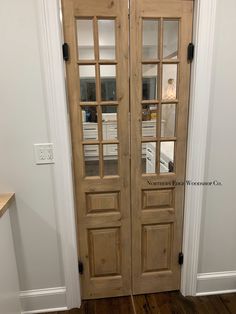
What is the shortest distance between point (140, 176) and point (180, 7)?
44.5 inches

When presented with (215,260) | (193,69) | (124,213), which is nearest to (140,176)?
(124,213)

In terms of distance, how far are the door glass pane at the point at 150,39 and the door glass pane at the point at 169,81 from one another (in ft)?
0.38

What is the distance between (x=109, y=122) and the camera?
1627mm

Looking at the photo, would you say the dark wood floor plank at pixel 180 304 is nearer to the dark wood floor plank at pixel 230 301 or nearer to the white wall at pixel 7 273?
the dark wood floor plank at pixel 230 301

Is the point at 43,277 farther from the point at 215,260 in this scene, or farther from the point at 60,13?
the point at 60,13

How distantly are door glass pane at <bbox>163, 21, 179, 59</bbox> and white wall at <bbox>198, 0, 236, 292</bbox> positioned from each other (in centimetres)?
25

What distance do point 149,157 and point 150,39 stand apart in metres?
0.79

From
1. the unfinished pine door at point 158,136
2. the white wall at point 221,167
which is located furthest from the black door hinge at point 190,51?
the white wall at point 221,167

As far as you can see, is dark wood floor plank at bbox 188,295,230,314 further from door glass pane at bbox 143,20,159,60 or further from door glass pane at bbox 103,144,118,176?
door glass pane at bbox 143,20,159,60

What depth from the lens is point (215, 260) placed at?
1884 millimetres

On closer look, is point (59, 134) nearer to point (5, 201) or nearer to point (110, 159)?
point (110, 159)

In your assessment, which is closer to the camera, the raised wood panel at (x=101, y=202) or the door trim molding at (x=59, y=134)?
the door trim molding at (x=59, y=134)

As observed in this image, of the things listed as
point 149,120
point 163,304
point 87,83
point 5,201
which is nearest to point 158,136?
point 149,120

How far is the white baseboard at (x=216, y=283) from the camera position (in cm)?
190
